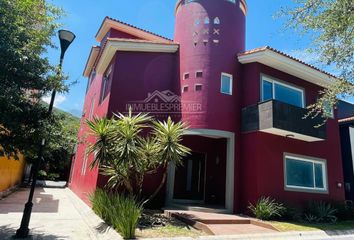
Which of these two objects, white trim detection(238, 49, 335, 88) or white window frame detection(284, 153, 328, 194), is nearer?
white window frame detection(284, 153, 328, 194)

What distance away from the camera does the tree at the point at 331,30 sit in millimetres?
8586

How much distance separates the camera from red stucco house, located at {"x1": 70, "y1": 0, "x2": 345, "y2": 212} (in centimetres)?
1299

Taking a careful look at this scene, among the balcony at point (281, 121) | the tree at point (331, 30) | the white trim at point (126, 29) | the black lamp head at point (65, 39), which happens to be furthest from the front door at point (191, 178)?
the black lamp head at point (65, 39)

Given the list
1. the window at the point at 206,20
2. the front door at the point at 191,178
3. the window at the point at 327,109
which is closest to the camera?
the window at the point at 327,109

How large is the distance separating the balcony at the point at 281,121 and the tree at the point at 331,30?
272 cm

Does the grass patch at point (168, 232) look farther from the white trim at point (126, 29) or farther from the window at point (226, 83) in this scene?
the white trim at point (126, 29)

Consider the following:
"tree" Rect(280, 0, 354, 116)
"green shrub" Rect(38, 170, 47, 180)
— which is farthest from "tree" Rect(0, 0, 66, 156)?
"green shrub" Rect(38, 170, 47, 180)

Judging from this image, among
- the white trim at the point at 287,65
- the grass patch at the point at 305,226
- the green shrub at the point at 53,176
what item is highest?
the white trim at the point at 287,65

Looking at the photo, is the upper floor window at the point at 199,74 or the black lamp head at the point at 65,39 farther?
the upper floor window at the point at 199,74

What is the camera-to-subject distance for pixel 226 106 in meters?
13.6

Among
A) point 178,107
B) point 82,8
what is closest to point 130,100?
point 178,107

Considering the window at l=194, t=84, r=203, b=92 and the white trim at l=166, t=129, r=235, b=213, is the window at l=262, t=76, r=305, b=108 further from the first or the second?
the window at l=194, t=84, r=203, b=92

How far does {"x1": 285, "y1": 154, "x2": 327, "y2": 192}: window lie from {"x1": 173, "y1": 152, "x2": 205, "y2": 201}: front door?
4.54 m

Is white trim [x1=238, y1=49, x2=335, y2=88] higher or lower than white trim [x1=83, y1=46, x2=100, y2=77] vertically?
lower
